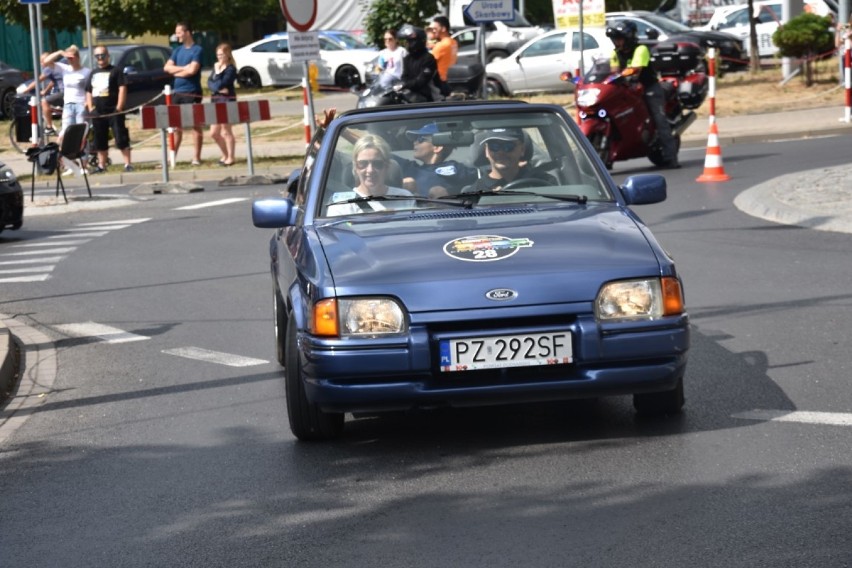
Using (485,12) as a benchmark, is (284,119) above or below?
below

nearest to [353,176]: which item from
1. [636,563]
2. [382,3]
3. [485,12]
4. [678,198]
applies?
[636,563]

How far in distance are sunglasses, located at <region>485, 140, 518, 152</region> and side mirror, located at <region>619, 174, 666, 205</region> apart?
577 mm

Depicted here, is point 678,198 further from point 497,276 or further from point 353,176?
point 497,276

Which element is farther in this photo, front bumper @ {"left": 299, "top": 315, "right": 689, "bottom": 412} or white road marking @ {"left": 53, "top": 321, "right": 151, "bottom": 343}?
white road marking @ {"left": 53, "top": 321, "right": 151, "bottom": 343}

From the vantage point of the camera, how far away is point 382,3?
1630 inches

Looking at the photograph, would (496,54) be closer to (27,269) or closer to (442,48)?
(442,48)

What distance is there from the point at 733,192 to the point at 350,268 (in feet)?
36.1

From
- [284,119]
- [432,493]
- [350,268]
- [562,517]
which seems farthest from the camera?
[284,119]

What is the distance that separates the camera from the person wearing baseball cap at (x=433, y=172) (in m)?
7.35

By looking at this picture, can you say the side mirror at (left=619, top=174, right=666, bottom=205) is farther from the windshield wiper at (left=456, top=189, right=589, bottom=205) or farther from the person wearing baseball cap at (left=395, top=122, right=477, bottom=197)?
the person wearing baseball cap at (left=395, top=122, right=477, bottom=197)

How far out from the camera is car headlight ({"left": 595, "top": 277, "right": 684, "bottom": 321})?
6.26 m

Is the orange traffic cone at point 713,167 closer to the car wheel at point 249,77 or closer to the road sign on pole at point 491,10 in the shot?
the road sign on pole at point 491,10

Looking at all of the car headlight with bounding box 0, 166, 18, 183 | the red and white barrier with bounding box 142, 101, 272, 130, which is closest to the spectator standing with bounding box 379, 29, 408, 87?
the red and white barrier with bounding box 142, 101, 272, 130

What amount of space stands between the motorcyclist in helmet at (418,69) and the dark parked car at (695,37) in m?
17.8
